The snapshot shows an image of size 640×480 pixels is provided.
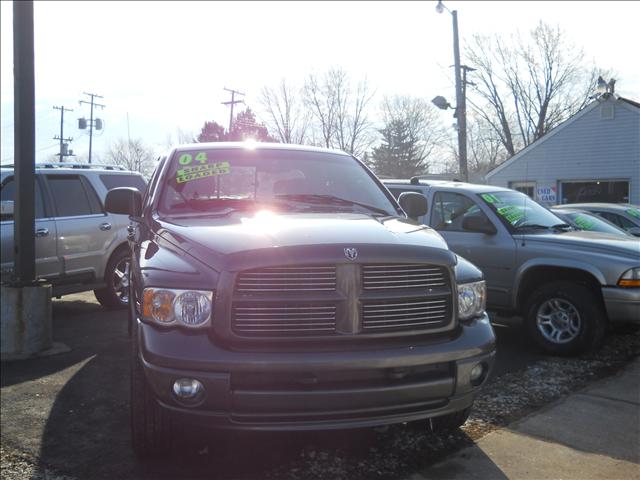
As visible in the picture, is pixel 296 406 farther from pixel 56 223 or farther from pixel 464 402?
pixel 56 223

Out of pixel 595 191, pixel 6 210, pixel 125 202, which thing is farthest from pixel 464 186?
pixel 595 191

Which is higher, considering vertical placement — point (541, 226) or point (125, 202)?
point (125, 202)

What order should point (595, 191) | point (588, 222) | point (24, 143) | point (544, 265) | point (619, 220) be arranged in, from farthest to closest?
point (595, 191), point (619, 220), point (588, 222), point (24, 143), point (544, 265)

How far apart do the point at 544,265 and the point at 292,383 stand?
13.1ft

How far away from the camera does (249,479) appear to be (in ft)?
10.2

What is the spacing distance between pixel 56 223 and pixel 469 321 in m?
5.99

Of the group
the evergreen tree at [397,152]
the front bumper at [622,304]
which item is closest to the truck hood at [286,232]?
the front bumper at [622,304]

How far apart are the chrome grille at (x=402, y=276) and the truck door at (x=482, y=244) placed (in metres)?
3.35

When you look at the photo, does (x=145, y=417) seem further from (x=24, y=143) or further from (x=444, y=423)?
(x=24, y=143)

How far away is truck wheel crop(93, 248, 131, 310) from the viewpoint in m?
7.97

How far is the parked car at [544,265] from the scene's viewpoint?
5.43 metres

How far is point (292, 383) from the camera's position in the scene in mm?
2660

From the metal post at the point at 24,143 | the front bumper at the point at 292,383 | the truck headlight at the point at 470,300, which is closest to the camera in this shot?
the front bumper at the point at 292,383

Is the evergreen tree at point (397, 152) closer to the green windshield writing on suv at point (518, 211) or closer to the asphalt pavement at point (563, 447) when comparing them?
the green windshield writing on suv at point (518, 211)
